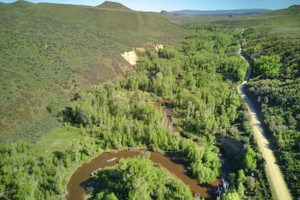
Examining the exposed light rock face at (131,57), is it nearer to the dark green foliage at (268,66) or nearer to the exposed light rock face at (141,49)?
the exposed light rock face at (141,49)

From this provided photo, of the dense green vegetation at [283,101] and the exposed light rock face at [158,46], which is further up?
the exposed light rock face at [158,46]

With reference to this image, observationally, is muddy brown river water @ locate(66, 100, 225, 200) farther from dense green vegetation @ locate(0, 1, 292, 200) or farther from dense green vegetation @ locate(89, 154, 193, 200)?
dense green vegetation @ locate(89, 154, 193, 200)

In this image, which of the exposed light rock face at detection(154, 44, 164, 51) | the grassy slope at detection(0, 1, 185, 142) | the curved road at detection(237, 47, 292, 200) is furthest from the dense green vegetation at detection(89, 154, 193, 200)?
the exposed light rock face at detection(154, 44, 164, 51)

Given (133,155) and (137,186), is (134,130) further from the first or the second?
(137,186)

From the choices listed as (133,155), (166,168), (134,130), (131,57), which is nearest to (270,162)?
(166,168)

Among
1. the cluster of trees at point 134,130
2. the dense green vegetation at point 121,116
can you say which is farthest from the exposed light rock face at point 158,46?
the cluster of trees at point 134,130

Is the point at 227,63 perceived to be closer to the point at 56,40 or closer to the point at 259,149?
the point at 259,149
